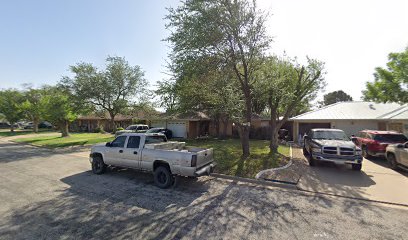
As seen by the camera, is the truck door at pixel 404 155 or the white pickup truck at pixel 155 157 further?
the truck door at pixel 404 155

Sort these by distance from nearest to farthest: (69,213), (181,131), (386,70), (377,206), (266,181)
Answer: (69,213), (377,206), (266,181), (386,70), (181,131)

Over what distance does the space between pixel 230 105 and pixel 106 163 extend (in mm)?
6616

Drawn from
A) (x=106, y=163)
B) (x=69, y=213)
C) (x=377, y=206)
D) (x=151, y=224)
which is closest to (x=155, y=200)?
(x=151, y=224)

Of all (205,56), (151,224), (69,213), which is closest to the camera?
(151,224)

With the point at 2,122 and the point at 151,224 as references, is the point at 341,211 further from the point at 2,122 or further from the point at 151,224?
the point at 2,122

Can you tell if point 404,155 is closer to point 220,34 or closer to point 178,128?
point 220,34

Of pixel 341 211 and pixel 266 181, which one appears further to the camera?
pixel 266 181

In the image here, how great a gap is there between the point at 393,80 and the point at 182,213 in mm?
15660

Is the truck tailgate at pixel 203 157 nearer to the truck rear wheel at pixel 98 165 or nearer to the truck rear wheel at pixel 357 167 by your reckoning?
the truck rear wheel at pixel 98 165

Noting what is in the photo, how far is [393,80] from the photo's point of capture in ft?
44.6

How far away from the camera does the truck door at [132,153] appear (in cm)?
853

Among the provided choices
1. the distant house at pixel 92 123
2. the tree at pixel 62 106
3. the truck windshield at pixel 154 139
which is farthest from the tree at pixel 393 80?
the distant house at pixel 92 123

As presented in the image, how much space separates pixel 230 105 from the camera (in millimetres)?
11453

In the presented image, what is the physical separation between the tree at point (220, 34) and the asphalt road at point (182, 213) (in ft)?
20.4
